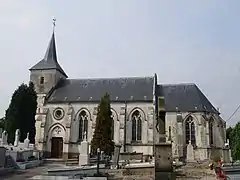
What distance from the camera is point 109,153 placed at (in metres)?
27.3

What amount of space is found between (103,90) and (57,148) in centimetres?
922

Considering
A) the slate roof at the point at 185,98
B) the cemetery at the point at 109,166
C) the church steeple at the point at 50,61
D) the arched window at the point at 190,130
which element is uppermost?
the church steeple at the point at 50,61

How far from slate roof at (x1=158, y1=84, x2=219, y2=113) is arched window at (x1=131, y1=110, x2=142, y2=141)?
Answer: 360 cm

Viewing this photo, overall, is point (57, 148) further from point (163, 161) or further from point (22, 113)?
point (163, 161)

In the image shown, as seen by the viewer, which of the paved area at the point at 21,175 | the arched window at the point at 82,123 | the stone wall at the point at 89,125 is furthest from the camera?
the arched window at the point at 82,123

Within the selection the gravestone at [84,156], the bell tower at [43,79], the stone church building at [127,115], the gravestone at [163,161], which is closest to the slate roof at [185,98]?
the stone church building at [127,115]

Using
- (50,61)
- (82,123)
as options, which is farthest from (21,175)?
(50,61)

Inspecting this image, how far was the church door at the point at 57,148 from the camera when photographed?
34.8m

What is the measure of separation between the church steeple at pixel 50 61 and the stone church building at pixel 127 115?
0.24m

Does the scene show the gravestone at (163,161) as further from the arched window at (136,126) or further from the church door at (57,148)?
the church door at (57,148)

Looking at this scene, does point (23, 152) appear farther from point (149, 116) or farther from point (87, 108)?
point (149, 116)

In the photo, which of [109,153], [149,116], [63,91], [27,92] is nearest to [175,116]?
[149,116]

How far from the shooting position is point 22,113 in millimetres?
34969

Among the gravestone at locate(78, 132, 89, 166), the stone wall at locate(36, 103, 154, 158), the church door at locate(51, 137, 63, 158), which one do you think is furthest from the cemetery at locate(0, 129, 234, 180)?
the stone wall at locate(36, 103, 154, 158)
